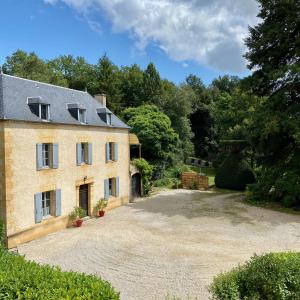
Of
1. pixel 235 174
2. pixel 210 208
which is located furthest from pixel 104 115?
pixel 235 174

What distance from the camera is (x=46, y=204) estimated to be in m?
18.2

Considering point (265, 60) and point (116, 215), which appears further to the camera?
point (265, 60)

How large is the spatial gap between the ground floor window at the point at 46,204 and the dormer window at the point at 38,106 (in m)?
4.15

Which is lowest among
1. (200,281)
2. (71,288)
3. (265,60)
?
(200,281)

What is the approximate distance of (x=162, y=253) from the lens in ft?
47.5

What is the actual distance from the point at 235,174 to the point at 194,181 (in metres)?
4.04

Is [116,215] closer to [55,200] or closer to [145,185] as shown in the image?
[55,200]

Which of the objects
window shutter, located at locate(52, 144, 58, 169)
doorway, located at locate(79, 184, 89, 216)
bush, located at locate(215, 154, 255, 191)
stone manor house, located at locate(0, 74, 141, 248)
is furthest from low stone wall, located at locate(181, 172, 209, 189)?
window shutter, located at locate(52, 144, 58, 169)

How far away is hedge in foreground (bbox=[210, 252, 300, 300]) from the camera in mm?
7547

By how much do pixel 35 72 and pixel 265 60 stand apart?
31626mm

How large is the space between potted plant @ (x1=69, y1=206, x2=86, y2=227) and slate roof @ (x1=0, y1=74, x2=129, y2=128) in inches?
205

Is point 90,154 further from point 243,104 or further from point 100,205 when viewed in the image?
point 243,104

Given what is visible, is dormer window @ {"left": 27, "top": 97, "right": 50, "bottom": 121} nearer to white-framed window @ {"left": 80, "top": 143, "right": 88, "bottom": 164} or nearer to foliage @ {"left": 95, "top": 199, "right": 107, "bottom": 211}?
white-framed window @ {"left": 80, "top": 143, "right": 88, "bottom": 164}

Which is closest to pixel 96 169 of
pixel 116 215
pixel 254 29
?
pixel 116 215
